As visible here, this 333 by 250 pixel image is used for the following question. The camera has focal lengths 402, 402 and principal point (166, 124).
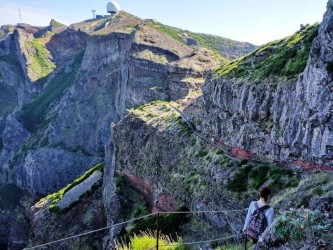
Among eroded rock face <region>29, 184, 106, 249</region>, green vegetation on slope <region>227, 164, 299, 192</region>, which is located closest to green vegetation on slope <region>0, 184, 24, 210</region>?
eroded rock face <region>29, 184, 106, 249</region>

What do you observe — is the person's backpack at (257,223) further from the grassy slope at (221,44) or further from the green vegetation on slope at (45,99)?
the grassy slope at (221,44)

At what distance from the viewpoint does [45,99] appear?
143 m

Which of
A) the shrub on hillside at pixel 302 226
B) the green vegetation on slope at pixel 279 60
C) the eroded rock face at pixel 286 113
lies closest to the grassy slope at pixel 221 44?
the green vegetation on slope at pixel 279 60

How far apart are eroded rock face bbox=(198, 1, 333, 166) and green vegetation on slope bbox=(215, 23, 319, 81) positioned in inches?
37.3

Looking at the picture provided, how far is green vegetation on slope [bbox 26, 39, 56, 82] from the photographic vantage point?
521 ft

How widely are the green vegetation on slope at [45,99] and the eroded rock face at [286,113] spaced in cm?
10635

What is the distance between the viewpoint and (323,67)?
74.1ft

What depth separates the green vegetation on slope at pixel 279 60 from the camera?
28.3m

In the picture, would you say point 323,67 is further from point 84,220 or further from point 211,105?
point 84,220

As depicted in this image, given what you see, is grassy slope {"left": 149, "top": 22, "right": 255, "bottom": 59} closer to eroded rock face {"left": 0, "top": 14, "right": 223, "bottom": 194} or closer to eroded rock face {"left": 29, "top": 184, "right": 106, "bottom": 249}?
eroded rock face {"left": 0, "top": 14, "right": 223, "bottom": 194}

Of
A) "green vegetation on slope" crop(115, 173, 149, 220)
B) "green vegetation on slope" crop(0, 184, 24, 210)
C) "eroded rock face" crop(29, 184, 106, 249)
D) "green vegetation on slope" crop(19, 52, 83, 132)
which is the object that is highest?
"green vegetation on slope" crop(19, 52, 83, 132)

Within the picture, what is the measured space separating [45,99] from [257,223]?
139 m

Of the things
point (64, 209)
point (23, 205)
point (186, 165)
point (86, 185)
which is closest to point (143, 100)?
point (86, 185)

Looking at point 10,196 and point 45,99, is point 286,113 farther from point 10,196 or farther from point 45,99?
point 45,99
